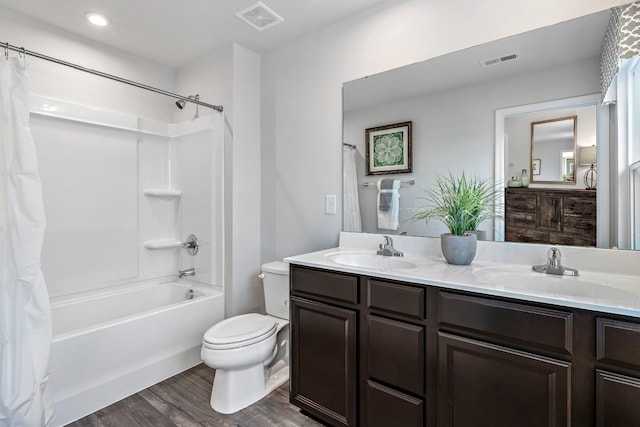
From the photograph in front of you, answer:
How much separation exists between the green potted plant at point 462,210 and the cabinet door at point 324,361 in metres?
0.60

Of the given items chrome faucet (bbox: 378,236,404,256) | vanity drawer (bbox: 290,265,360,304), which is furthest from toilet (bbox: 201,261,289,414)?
chrome faucet (bbox: 378,236,404,256)

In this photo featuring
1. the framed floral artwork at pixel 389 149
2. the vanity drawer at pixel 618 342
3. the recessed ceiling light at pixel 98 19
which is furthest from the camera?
the recessed ceiling light at pixel 98 19

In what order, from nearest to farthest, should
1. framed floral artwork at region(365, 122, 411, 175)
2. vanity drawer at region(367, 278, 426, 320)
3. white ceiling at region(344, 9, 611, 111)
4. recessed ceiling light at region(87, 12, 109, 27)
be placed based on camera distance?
vanity drawer at region(367, 278, 426, 320) < white ceiling at region(344, 9, 611, 111) < framed floral artwork at region(365, 122, 411, 175) < recessed ceiling light at region(87, 12, 109, 27)

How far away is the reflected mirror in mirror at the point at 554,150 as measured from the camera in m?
1.49

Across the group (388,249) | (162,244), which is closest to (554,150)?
(388,249)

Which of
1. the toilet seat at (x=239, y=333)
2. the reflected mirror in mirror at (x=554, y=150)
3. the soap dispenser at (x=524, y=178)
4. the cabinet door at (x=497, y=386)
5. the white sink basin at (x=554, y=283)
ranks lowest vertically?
the toilet seat at (x=239, y=333)

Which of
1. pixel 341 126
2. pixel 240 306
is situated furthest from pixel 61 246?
pixel 341 126

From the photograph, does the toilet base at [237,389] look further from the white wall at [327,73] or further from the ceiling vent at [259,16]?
the ceiling vent at [259,16]

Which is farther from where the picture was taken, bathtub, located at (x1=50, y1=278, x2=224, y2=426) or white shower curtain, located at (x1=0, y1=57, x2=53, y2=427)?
bathtub, located at (x1=50, y1=278, x2=224, y2=426)

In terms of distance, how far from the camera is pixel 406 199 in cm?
196

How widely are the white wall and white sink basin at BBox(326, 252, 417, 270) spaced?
331mm

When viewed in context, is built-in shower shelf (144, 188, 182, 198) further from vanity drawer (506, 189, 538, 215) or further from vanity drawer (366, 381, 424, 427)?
vanity drawer (506, 189, 538, 215)

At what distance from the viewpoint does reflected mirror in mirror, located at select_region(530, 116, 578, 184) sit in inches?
58.6

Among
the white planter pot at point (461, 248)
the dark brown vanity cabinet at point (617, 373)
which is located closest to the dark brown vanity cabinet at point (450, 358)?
the dark brown vanity cabinet at point (617, 373)
